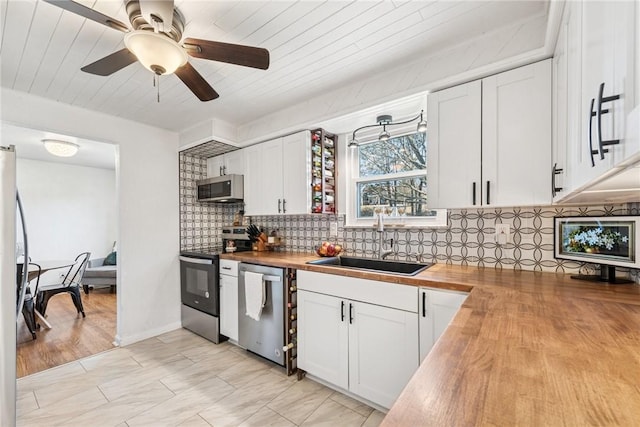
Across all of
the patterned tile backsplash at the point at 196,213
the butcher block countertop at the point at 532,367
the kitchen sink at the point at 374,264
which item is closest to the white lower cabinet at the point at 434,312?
the butcher block countertop at the point at 532,367

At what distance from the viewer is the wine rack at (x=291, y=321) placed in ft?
7.42

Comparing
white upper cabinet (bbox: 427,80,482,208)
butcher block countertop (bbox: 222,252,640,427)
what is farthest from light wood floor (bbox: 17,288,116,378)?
white upper cabinet (bbox: 427,80,482,208)

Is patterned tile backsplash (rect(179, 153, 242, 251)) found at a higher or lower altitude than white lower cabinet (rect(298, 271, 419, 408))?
higher

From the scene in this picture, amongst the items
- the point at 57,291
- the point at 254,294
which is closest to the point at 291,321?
the point at 254,294

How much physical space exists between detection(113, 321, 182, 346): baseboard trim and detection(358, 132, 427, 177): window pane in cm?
281

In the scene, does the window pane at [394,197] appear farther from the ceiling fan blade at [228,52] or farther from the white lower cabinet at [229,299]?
the ceiling fan blade at [228,52]

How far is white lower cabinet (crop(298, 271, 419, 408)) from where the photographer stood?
5.60 ft

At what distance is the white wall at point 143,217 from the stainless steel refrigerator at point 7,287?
129 cm

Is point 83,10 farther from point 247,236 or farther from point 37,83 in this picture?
point 247,236

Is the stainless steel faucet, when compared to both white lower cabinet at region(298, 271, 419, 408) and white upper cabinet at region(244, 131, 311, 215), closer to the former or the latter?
white lower cabinet at region(298, 271, 419, 408)

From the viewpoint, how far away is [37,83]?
7.14 ft

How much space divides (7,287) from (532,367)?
2.42m

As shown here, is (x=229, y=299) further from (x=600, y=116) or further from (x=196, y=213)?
(x=600, y=116)

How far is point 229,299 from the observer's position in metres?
2.80
